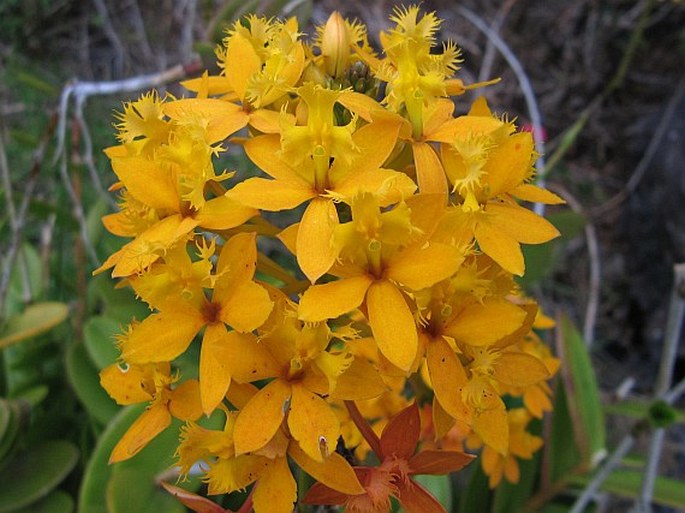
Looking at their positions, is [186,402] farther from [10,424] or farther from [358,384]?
[10,424]

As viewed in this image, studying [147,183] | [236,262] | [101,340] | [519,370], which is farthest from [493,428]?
[101,340]

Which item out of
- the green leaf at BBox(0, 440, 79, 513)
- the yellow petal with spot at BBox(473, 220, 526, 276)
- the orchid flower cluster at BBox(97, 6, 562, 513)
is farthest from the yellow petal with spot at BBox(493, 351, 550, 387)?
the green leaf at BBox(0, 440, 79, 513)

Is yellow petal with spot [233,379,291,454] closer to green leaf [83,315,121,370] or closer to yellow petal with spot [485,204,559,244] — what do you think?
yellow petal with spot [485,204,559,244]

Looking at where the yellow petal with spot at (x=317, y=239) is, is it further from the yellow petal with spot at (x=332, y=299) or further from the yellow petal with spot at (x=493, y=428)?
the yellow petal with spot at (x=493, y=428)

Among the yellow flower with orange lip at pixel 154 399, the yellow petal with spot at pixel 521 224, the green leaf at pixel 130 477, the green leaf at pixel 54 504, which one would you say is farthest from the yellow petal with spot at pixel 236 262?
the green leaf at pixel 54 504

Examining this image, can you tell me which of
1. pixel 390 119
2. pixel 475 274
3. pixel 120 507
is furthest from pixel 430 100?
pixel 120 507
